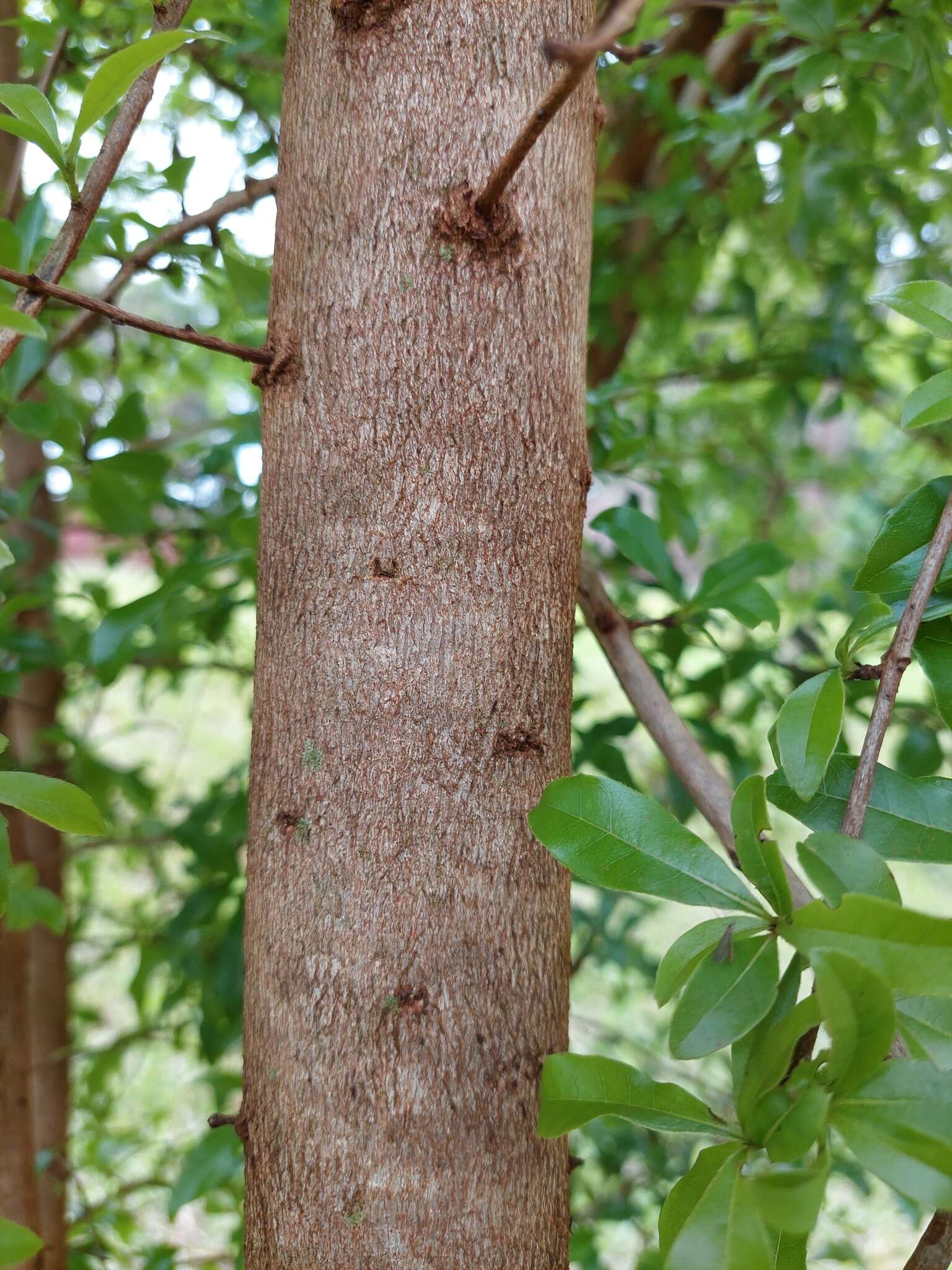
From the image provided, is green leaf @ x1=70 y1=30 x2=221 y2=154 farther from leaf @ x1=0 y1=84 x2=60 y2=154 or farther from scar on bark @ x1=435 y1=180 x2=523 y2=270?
scar on bark @ x1=435 y1=180 x2=523 y2=270

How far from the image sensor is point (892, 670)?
553 mm

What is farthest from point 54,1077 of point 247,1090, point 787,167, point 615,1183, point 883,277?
point 883,277

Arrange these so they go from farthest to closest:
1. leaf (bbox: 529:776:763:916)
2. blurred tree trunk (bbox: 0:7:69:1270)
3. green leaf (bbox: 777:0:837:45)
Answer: blurred tree trunk (bbox: 0:7:69:1270) < green leaf (bbox: 777:0:837:45) < leaf (bbox: 529:776:763:916)

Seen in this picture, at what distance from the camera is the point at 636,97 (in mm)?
1564

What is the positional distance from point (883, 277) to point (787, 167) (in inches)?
50.9

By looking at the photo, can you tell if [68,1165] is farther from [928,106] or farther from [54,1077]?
[928,106]

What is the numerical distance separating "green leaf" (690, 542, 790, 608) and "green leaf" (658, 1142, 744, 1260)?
0.57 metres

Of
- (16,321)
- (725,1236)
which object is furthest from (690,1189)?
(16,321)

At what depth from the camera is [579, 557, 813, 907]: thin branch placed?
0.73 metres

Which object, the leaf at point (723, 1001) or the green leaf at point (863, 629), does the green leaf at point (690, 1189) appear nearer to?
the leaf at point (723, 1001)

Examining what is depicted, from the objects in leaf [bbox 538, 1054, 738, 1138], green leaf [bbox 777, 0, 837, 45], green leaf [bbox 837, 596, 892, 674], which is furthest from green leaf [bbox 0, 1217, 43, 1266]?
green leaf [bbox 777, 0, 837, 45]

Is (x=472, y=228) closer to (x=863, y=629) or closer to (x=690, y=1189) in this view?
(x=863, y=629)

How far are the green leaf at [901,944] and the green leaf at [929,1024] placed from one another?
46mm

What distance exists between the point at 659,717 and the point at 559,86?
45 cm
